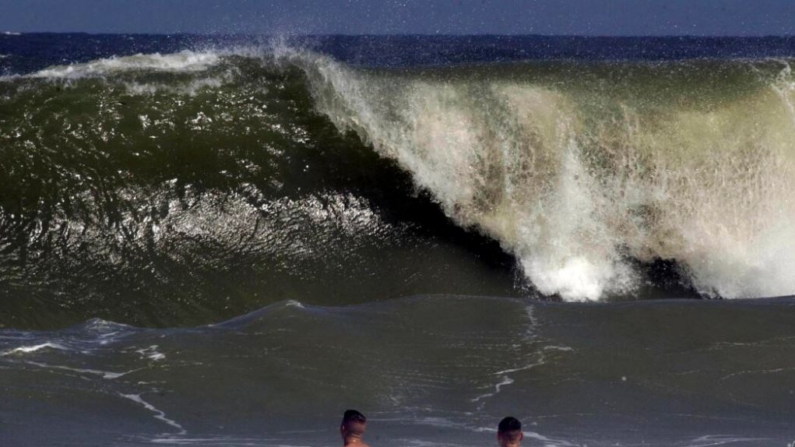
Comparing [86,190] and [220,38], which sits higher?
[220,38]

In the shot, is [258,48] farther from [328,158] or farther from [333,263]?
[333,263]

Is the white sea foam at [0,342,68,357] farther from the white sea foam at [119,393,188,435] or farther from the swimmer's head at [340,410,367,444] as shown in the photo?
the swimmer's head at [340,410,367,444]

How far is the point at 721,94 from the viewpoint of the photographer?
12.4m

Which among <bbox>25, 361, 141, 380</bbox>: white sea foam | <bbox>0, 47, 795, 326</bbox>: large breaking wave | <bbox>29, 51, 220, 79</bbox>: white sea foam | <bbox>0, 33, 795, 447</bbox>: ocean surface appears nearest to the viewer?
<bbox>25, 361, 141, 380</bbox>: white sea foam

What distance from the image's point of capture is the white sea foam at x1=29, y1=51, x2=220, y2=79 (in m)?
11.7

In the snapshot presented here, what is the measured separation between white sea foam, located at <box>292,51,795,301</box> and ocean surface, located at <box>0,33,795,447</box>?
22 millimetres

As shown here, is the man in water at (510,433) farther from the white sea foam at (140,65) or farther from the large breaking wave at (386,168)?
the white sea foam at (140,65)

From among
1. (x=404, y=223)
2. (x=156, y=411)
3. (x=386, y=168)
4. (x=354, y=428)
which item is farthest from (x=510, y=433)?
(x=386, y=168)

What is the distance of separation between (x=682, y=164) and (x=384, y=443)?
6371 millimetres

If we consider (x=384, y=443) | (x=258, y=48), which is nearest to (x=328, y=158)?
(x=258, y=48)

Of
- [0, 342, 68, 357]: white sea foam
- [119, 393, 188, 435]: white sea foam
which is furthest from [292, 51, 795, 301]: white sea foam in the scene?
[119, 393, 188, 435]: white sea foam

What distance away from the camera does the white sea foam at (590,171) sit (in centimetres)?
1109

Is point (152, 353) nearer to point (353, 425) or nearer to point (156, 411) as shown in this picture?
point (156, 411)

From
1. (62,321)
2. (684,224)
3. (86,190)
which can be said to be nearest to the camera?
(62,321)
